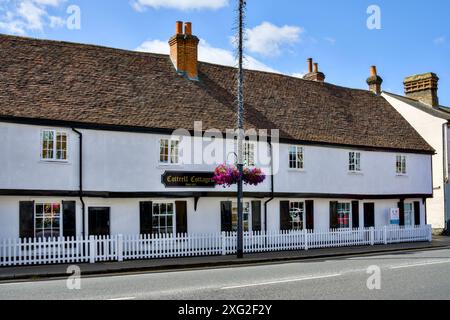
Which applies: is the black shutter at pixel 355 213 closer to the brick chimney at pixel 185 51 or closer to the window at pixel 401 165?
the window at pixel 401 165

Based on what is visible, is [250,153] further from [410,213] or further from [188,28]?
[410,213]

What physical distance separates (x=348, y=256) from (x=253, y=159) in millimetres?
5748

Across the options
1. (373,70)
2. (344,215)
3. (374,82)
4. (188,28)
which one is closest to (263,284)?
(344,215)

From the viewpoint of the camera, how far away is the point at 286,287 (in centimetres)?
1261

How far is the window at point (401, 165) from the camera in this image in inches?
1181

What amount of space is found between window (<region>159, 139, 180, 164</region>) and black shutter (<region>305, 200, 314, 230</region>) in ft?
24.1

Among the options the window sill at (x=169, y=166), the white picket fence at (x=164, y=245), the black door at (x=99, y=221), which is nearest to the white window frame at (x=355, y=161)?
the white picket fence at (x=164, y=245)

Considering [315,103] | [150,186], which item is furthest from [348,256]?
[315,103]

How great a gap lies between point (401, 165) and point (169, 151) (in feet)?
46.6

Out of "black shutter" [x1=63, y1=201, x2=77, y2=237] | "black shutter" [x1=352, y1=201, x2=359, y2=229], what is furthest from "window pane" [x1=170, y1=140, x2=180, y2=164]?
"black shutter" [x1=352, y1=201, x2=359, y2=229]

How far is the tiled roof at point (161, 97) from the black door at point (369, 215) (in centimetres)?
312

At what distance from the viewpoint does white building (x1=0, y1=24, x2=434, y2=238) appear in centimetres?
1959
